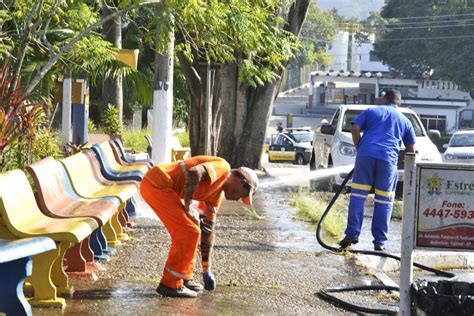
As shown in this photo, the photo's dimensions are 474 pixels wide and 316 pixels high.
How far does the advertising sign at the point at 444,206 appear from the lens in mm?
7074

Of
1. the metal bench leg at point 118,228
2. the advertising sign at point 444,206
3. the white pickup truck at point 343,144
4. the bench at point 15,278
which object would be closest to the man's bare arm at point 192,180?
the bench at point 15,278

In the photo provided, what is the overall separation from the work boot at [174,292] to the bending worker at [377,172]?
3155 millimetres

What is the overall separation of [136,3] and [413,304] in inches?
195

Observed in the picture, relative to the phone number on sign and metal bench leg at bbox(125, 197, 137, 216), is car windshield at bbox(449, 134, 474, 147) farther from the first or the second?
the phone number on sign

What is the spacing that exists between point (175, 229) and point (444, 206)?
2.14m

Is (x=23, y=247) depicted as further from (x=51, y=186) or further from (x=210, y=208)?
(x=51, y=186)

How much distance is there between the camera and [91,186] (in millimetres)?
10414

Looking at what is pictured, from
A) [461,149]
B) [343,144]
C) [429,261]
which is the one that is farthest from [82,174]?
[461,149]

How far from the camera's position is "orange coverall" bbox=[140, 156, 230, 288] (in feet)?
25.7

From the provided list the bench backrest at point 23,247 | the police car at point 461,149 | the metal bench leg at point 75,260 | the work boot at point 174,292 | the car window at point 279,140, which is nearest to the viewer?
the bench backrest at point 23,247

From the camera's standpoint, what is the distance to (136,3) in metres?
10.5

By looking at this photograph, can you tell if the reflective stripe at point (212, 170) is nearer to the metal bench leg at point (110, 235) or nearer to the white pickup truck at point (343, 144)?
the metal bench leg at point (110, 235)

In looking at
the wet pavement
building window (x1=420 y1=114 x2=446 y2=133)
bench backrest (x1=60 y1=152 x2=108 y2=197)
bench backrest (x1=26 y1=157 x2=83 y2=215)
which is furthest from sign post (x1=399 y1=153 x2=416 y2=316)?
building window (x1=420 y1=114 x2=446 y2=133)

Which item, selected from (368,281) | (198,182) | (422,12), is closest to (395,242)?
(368,281)
